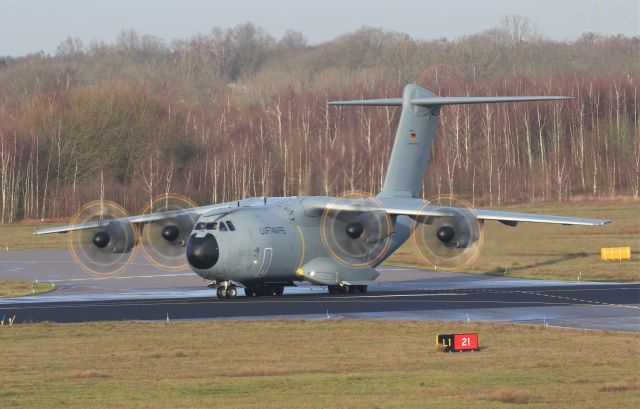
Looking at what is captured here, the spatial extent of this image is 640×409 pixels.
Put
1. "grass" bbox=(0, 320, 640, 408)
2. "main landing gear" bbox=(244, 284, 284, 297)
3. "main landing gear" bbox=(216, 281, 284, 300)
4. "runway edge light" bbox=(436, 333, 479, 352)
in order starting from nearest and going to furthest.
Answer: "grass" bbox=(0, 320, 640, 408) < "runway edge light" bbox=(436, 333, 479, 352) < "main landing gear" bbox=(216, 281, 284, 300) < "main landing gear" bbox=(244, 284, 284, 297)

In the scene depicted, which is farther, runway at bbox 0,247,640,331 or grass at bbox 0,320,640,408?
runway at bbox 0,247,640,331

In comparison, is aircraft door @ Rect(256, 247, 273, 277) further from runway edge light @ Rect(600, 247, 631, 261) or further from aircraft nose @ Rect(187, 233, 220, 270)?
runway edge light @ Rect(600, 247, 631, 261)

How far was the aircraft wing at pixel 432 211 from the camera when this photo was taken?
3491cm

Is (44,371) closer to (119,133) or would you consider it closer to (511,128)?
(119,133)

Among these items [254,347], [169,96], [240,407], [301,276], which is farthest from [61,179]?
[240,407]

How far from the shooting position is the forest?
240ft

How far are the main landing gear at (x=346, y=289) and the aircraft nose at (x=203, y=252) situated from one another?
5.73 metres

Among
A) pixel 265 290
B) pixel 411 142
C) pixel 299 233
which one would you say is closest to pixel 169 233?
pixel 265 290

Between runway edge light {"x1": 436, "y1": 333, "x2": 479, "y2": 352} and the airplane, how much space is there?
12.1 m

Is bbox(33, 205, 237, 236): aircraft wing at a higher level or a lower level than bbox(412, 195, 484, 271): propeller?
higher

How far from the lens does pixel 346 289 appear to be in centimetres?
3919

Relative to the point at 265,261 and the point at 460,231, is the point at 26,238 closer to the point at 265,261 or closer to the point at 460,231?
the point at 265,261

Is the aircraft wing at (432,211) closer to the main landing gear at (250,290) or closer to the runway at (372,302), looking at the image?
the runway at (372,302)

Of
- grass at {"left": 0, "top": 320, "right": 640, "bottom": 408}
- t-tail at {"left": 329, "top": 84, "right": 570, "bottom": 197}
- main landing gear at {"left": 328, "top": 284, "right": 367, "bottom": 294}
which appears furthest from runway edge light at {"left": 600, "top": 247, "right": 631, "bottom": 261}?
grass at {"left": 0, "top": 320, "right": 640, "bottom": 408}
